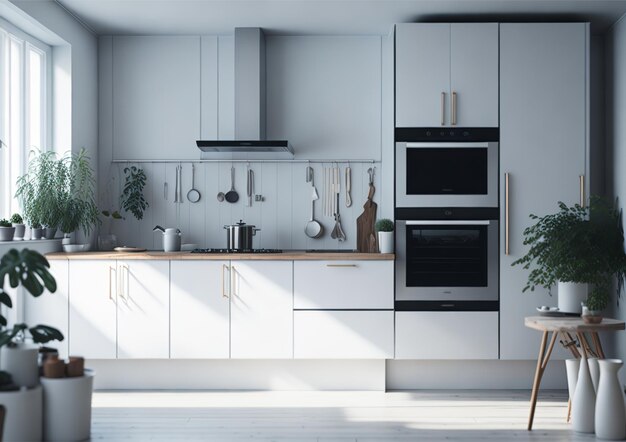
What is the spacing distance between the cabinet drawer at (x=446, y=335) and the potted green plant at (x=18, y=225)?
2.46 metres

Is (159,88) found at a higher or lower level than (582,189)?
higher

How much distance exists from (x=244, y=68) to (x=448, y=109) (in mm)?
1491

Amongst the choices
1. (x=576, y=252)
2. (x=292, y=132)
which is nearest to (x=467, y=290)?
(x=576, y=252)

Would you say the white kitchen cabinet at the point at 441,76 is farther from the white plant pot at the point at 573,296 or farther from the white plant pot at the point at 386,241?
the white plant pot at the point at 573,296

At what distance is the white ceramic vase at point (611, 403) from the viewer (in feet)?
11.2

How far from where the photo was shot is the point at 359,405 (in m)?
4.25

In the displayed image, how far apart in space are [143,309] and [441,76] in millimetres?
2522

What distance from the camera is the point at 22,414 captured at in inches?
123

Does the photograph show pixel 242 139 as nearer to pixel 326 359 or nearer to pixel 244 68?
pixel 244 68

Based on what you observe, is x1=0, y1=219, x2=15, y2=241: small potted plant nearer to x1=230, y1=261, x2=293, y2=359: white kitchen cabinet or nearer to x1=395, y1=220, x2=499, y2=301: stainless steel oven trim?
x1=230, y1=261, x2=293, y2=359: white kitchen cabinet

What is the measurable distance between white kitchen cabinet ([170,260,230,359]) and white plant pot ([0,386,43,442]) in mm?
1351

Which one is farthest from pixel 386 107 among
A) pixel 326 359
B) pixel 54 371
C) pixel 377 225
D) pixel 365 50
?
pixel 54 371

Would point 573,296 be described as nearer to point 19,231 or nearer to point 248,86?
point 248,86

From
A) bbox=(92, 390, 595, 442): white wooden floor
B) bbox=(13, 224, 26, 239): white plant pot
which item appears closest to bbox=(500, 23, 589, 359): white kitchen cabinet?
bbox=(92, 390, 595, 442): white wooden floor
